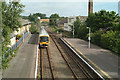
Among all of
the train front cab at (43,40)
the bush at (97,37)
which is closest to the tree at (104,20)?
the bush at (97,37)

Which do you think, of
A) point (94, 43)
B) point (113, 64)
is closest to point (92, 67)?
point (113, 64)

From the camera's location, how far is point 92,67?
1630 centimetres

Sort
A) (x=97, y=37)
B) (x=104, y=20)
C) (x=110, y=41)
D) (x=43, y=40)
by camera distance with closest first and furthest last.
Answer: (x=110, y=41) < (x=43, y=40) < (x=97, y=37) < (x=104, y=20)

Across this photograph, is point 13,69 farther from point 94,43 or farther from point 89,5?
point 89,5

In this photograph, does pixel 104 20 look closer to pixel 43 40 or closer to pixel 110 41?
pixel 110 41

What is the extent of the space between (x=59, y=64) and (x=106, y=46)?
11211 millimetres

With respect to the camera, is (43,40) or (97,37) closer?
(43,40)

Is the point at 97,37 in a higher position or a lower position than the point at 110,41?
higher

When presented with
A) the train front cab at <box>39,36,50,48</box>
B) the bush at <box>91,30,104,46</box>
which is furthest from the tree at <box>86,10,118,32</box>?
the train front cab at <box>39,36,50,48</box>

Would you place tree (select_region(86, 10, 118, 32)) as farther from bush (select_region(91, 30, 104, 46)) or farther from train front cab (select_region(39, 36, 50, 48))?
train front cab (select_region(39, 36, 50, 48))

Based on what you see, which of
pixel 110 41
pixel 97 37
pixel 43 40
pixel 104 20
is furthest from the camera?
pixel 104 20

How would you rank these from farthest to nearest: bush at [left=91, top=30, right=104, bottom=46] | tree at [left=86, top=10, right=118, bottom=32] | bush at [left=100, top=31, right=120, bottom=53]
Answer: tree at [left=86, top=10, right=118, bottom=32] < bush at [left=91, top=30, right=104, bottom=46] < bush at [left=100, top=31, right=120, bottom=53]

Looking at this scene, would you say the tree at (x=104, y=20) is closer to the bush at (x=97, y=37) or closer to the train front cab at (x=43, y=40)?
the bush at (x=97, y=37)

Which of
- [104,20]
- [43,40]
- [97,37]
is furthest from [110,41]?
[43,40]
